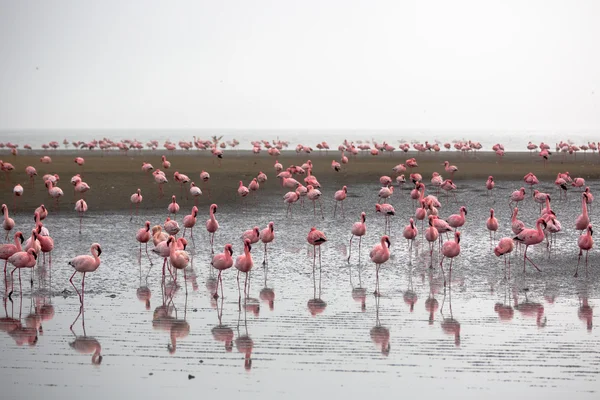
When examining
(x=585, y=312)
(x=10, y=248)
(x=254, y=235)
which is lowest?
(x=585, y=312)

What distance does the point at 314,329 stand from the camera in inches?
432

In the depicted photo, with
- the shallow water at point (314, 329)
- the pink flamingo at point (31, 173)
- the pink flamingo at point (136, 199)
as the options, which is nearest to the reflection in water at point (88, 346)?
the shallow water at point (314, 329)

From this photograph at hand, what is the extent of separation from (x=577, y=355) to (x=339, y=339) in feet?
9.93

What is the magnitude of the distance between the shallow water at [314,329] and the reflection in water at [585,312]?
0.10 feet

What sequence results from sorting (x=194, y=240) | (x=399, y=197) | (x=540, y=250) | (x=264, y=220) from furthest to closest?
1. (x=399, y=197)
2. (x=264, y=220)
3. (x=194, y=240)
4. (x=540, y=250)

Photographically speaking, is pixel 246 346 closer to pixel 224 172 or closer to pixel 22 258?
pixel 22 258

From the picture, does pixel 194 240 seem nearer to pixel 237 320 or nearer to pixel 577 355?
pixel 237 320

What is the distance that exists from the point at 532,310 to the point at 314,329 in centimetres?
358

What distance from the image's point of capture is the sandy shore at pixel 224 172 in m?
26.4

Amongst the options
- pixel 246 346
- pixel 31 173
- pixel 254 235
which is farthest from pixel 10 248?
pixel 31 173

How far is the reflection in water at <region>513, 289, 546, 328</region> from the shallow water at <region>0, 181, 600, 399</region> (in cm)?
4

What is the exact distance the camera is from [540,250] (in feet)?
57.2

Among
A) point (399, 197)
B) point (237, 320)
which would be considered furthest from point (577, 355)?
point (399, 197)

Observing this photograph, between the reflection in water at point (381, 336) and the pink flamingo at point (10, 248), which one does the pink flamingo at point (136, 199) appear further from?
the reflection in water at point (381, 336)
